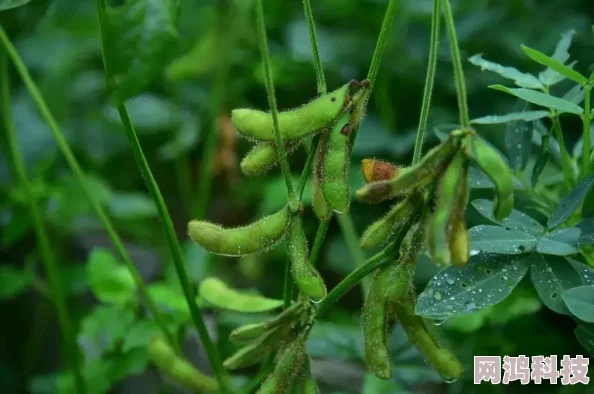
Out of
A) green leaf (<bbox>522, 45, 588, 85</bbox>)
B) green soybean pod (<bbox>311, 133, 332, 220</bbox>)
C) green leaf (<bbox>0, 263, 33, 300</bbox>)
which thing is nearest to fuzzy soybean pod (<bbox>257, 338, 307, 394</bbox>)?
green soybean pod (<bbox>311, 133, 332, 220</bbox>)

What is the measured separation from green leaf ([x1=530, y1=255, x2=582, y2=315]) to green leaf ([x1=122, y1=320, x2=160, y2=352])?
53 cm

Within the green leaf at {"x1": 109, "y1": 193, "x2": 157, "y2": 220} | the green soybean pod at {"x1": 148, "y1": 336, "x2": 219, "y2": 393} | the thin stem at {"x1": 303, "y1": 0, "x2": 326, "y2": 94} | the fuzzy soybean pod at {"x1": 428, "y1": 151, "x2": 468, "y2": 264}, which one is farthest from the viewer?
the green leaf at {"x1": 109, "y1": 193, "x2": 157, "y2": 220}

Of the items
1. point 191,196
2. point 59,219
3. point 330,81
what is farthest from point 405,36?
point 59,219

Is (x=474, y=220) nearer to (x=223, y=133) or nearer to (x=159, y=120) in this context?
(x=223, y=133)

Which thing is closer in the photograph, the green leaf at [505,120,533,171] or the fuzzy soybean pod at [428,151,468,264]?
the fuzzy soybean pod at [428,151,468,264]

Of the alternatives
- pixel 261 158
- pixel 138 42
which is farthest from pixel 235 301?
pixel 138 42

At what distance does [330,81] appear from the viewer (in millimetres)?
1515

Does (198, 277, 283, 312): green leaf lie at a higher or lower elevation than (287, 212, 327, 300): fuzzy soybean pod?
lower

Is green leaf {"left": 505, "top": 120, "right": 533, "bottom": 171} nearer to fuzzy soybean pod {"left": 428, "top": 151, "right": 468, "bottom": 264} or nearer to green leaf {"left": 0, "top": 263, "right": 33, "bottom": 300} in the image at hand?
fuzzy soybean pod {"left": 428, "top": 151, "right": 468, "bottom": 264}

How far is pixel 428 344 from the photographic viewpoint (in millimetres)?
642

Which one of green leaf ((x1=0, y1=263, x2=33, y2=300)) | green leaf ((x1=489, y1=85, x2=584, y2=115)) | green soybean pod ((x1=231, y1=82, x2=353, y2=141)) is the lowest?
green leaf ((x1=0, y1=263, x2=33, y2=300))

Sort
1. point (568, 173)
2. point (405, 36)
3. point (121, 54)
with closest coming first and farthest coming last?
point (121, 54) → point (568, 173) → point (405, 36)

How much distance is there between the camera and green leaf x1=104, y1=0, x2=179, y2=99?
21.5 inches

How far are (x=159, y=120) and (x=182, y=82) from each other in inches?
4.2
